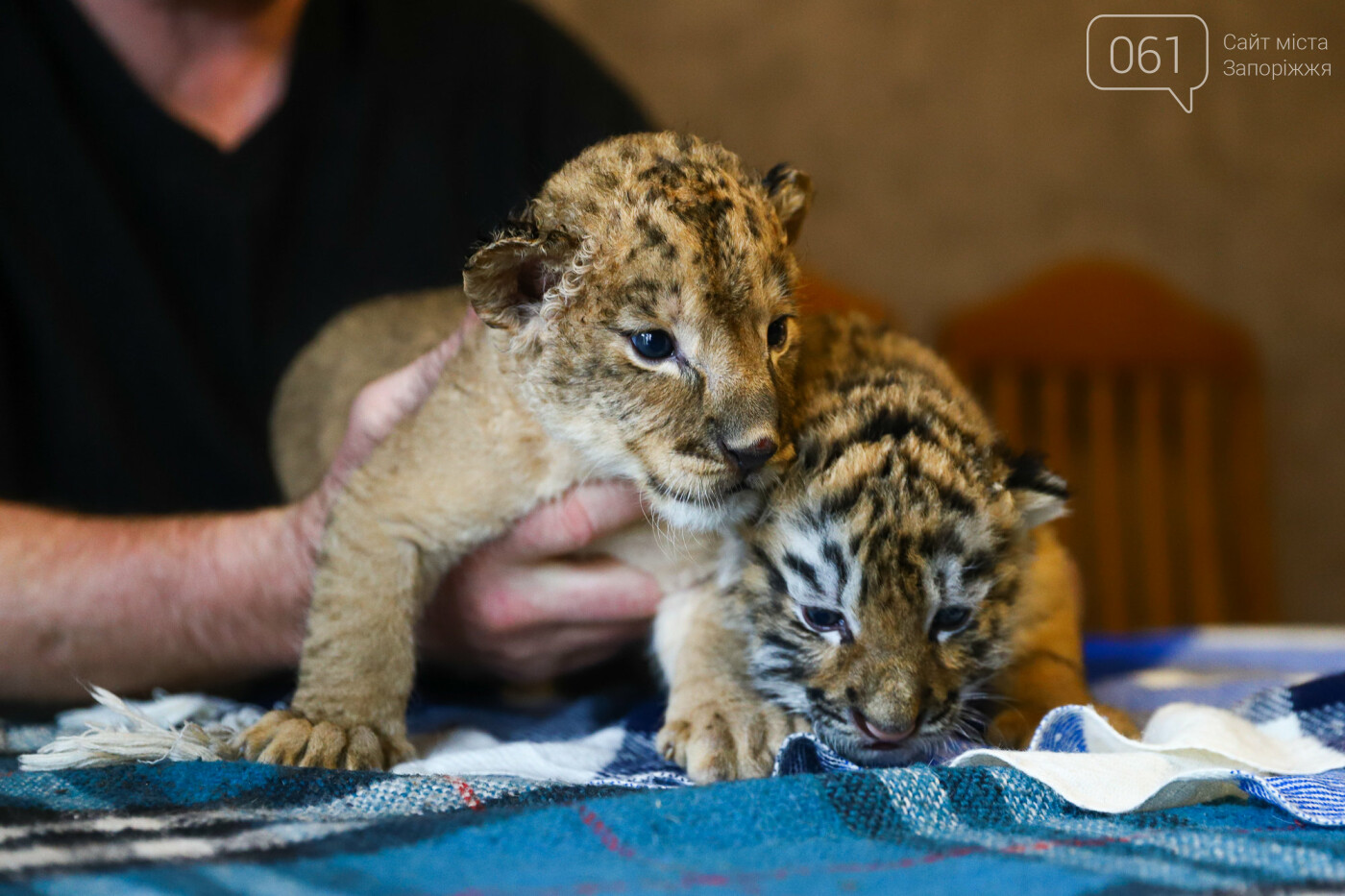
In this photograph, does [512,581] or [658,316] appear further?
[512,581]

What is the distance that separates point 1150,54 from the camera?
14.8ft

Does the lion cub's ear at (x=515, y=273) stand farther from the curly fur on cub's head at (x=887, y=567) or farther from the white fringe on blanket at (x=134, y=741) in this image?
the white fringe on blanket at (x=134, y=741)

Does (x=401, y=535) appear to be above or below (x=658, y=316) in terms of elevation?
below

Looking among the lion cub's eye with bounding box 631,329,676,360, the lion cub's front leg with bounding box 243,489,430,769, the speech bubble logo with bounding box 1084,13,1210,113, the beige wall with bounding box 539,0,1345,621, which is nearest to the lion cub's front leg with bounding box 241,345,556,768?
the lion cub's front leg with bounding box 243,489,430,769

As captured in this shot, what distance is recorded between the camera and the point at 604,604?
200 cm

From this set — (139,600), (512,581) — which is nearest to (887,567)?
(512,581)

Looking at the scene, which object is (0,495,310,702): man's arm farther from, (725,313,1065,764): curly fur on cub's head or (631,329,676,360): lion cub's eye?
(725,313,1065,764): curly fur on cub's head

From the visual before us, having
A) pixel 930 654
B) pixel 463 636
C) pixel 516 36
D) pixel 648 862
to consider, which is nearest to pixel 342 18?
pixel 516 36

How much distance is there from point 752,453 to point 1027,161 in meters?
4.14

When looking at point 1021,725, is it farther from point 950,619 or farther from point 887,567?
point 887,567

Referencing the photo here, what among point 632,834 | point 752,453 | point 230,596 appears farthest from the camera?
point 230,596

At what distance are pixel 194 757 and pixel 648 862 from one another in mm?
750

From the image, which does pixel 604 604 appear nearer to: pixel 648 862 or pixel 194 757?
pixel 194 757

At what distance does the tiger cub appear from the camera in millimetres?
1496
